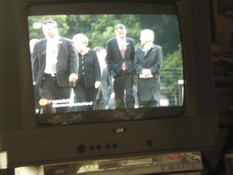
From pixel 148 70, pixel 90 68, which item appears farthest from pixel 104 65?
pixel 148 70

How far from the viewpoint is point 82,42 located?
4.66ft

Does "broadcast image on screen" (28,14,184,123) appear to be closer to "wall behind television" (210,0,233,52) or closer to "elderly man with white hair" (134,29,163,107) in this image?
"elderly man with white hair" (134,29,163,107)

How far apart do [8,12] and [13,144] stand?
0.41 m

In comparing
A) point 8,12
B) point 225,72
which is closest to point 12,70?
point 8,12

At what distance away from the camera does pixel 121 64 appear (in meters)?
1.46

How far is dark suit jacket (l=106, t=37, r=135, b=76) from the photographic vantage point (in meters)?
1.45

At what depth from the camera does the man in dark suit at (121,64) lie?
1448mm

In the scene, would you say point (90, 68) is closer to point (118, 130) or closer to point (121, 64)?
point (121, 64)

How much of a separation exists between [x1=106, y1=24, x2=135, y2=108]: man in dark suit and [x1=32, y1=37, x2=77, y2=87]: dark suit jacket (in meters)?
0.12

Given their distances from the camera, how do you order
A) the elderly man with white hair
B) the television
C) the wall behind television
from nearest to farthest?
the television
the elderly man with white hair
the wall behind television

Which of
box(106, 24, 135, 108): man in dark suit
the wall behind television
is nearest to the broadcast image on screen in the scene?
box(106, 24, 135, 108): man in dark suit

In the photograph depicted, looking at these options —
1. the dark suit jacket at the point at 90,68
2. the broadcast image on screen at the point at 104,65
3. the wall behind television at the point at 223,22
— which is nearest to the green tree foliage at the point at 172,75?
the broadcast image on screen at the point at 104,65

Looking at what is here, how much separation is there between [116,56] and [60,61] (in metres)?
0.18

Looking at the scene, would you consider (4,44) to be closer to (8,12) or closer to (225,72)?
(8,12)
